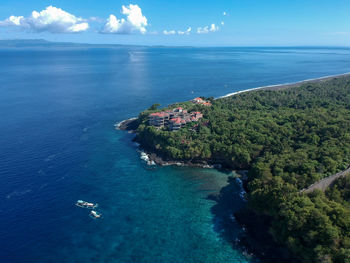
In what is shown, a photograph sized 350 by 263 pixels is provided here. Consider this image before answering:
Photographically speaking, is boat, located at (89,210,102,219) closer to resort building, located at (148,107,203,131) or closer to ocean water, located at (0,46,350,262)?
ocean water, located at (0,46,350,262)

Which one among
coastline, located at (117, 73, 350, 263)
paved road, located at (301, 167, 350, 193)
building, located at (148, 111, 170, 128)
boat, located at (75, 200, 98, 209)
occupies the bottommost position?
coastline, located at (117, 73, 350, 263)

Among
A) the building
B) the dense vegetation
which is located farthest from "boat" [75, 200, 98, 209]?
the building

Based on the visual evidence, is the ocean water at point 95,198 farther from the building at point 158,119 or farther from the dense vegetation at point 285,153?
the building at point 158,119

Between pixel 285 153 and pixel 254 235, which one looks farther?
pixel 285 153

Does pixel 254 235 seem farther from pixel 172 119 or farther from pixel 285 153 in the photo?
pixel 172 119

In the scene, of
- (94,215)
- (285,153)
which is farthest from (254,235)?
(94,215)

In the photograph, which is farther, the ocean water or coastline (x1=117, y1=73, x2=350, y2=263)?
the ocean water
